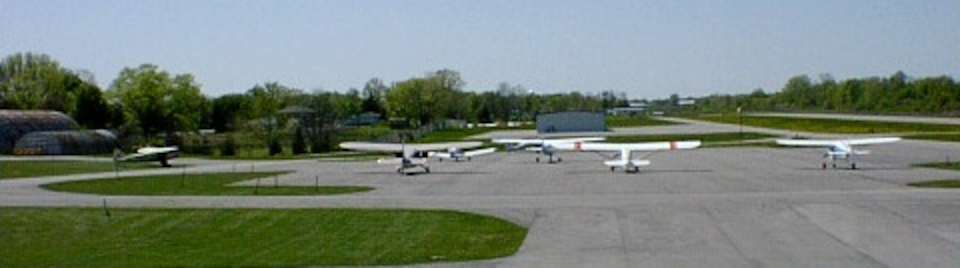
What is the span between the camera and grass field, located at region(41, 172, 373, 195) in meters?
41.5

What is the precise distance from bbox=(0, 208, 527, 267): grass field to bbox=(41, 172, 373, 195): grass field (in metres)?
8.07

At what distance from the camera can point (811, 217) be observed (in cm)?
2816

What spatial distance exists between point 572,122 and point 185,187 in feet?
303

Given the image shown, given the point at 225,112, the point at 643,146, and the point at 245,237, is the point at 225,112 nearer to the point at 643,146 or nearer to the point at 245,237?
Answer: the point at 643,146

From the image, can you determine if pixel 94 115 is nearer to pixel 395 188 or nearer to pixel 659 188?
pixel 395 188

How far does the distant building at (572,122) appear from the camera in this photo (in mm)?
131038

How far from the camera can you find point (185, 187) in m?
44.4

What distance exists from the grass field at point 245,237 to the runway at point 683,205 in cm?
171

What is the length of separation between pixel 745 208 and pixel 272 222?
46.1 ft

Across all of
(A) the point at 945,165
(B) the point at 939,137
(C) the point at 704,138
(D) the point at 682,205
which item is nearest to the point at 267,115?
(C) the point at 704,138

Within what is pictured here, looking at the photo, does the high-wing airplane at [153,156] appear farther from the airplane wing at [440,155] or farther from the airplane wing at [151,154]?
the airplane wing at [440,155]

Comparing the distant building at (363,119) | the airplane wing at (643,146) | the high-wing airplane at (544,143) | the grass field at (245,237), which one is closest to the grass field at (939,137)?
the high-wing airplane at (544,143)

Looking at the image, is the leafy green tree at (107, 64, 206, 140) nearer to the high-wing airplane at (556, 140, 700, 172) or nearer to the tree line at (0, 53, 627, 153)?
the tree line at (0, 53, 627, 153)

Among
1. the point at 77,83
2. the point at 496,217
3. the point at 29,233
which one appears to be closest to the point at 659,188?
the point at 496,217
